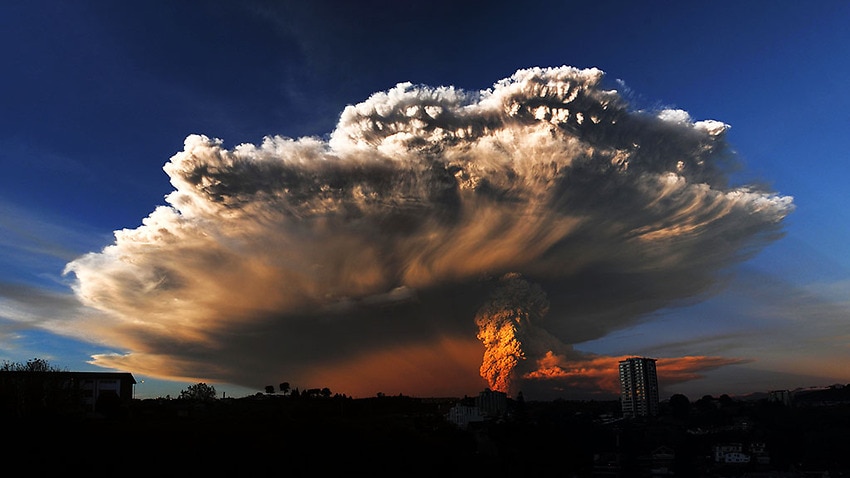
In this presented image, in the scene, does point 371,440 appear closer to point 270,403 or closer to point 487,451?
point 487,451

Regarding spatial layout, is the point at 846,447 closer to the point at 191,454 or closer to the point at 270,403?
the point at 270,403

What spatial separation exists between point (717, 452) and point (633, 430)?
36.3 metres

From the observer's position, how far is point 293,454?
72.2 m

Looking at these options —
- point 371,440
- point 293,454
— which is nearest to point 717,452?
point 371,440

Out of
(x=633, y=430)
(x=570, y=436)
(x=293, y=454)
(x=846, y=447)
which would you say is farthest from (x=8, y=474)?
(x=633, y=430)

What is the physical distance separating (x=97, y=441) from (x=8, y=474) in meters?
9.83

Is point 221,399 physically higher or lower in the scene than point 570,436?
higher

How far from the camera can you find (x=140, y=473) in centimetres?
5572

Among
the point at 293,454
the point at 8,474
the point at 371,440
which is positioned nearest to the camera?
the point at 8,474

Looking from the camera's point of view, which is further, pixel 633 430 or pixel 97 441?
pixel 633 430

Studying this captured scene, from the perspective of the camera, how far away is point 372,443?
8162cm

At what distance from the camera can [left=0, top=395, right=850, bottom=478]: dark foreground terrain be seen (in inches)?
2277

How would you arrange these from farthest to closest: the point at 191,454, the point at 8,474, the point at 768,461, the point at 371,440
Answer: the point at 768,461, the point at 371,440, the point at 191,454, the point at 8,474

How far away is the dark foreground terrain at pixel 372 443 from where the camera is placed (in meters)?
57.8
